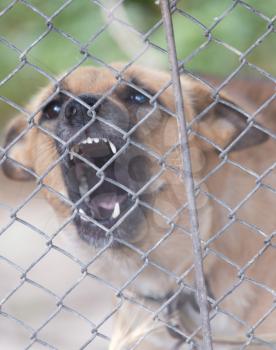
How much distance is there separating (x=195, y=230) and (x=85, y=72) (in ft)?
4.06

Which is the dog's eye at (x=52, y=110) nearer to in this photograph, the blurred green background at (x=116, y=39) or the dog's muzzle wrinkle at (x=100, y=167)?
the dog's muzzle wrinkle at (x=100, y=167)

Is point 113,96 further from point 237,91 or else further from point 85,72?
point 237,91

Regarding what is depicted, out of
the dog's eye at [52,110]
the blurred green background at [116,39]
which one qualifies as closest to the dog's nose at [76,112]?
the dog's eye at [52,110]

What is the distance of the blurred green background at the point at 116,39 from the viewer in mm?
5410

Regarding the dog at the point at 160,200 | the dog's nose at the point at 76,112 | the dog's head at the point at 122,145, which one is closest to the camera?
the dog's nose at the point at 76,112

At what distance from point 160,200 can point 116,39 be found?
2.24 metres

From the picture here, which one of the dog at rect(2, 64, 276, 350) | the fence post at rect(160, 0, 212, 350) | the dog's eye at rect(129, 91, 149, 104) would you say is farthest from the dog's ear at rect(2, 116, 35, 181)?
the fence post at rect(160, 0, 212, 350)

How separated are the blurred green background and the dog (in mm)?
1804

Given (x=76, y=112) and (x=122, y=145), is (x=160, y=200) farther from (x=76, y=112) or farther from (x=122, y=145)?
(x=76, y=112)

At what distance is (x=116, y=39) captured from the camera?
17.5 ft

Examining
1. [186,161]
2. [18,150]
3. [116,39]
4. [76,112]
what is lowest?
[186,161]

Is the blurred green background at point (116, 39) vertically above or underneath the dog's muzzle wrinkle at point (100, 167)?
above

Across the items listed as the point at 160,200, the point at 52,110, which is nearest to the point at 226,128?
the point at 160,200

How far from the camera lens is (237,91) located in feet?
13.1
